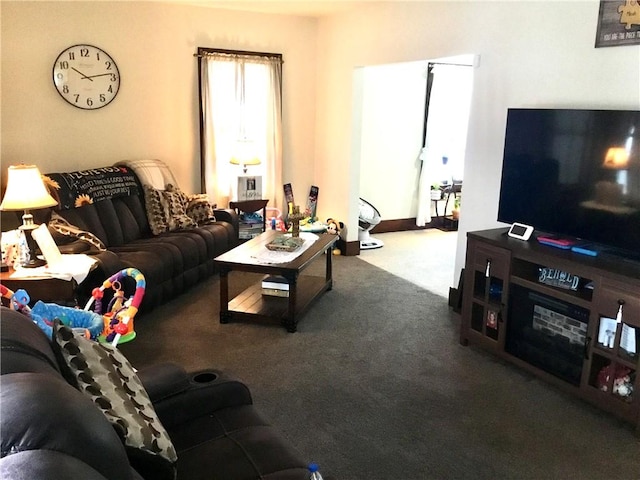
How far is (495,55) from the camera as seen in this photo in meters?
3.84

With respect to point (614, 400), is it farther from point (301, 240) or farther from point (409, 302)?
point (301, 240)

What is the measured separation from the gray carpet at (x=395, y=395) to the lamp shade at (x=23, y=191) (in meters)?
1.11

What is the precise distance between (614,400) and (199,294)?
3.15 metres

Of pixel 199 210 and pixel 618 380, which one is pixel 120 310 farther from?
pixel 618 380

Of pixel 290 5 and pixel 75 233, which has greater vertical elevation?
pixel 290 5

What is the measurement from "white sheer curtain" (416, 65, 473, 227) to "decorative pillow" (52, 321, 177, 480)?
18.9 feet

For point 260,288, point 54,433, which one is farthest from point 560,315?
point 54,433

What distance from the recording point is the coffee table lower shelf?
3.91m

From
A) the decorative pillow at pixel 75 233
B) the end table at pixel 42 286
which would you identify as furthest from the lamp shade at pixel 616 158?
the decorative pillow at pixel 75 233

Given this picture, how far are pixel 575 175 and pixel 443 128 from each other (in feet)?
13.4

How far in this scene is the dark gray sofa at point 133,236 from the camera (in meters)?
3.99

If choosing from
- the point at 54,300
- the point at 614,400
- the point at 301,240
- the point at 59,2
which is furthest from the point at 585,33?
the point at 59,2

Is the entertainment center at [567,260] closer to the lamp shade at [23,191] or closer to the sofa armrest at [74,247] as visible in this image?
the sofa armrest at [74,247]

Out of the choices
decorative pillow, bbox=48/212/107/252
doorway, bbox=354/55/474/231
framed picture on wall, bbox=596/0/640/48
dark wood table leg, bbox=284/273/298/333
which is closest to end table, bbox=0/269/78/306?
decorative pillow, bbox=48/212/107/252
